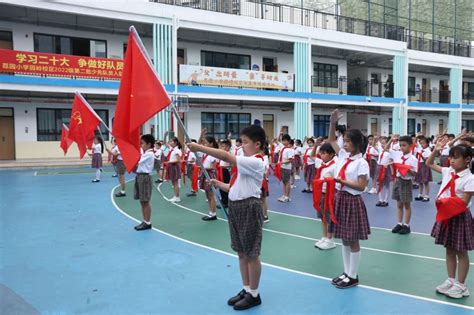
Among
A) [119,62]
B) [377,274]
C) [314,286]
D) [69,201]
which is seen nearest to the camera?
[314,286]

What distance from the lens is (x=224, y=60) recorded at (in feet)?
72.2

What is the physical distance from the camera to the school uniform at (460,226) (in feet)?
12.5

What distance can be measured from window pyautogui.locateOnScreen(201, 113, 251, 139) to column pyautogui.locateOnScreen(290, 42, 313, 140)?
288 cm

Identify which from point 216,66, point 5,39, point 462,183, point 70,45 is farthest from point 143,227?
point 216,66

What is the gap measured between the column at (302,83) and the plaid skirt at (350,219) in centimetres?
1806

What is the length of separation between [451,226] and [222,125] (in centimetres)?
1871

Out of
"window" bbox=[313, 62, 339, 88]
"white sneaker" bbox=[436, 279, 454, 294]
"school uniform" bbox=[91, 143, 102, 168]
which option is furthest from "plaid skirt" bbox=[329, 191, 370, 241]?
"window" bbox=[313, 62, 339, 88]

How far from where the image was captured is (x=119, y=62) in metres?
17.8

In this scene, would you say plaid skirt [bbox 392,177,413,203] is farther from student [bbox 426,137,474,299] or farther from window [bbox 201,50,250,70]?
window [bbox 201,50,250,70]

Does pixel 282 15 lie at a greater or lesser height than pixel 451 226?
greater

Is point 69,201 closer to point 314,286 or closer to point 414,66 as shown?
point 314,286

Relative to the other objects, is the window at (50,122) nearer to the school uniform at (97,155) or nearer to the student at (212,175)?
the school uniform at (97,155)

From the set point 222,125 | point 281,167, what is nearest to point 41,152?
point 222,125

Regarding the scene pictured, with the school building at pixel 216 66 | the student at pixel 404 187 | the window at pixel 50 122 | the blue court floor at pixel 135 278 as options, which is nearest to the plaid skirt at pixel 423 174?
the blue court floor at pixel 135 278
